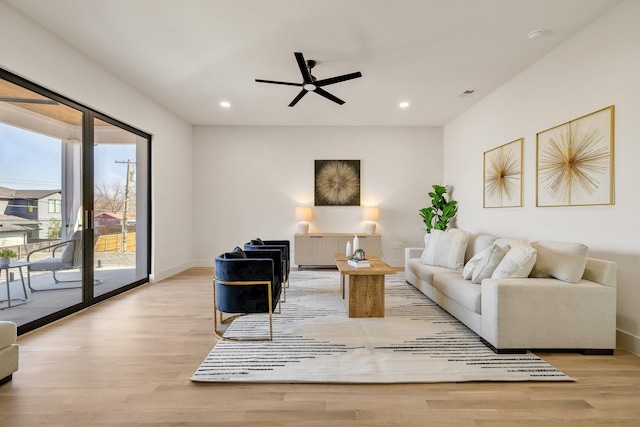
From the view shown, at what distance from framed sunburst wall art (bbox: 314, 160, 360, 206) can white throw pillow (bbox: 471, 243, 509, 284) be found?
11.7ft

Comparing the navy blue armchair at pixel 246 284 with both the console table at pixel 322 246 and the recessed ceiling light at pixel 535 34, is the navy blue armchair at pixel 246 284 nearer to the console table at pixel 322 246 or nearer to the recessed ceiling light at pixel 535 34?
the console table at pixel 322 246

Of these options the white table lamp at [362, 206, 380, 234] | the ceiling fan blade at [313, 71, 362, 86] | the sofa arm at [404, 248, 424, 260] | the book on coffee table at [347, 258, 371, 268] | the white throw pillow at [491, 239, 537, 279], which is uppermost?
the ceiling fan blade at [313, 71, 362, 86]

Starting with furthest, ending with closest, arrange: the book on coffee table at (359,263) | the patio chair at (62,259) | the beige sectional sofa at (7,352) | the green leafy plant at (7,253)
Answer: the book on coffee table at (359,263) → the patio chair at (62,259) → the green leafy plant at (7,253) → the beige sectional sofa at (7,352)

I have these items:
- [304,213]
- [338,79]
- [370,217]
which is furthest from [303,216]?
[338,79]

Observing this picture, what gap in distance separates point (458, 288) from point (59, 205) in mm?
4393

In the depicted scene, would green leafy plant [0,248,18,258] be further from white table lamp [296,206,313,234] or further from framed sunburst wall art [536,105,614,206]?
framed sunburst wall art [536,105,614,206]

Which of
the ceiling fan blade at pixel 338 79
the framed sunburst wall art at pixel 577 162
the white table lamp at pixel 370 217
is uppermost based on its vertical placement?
the ceiling fan blade at pixel 338 79

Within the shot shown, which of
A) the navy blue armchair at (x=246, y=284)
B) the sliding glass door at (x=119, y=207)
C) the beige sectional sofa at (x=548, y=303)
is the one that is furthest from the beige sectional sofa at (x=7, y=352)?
the beige sectional sofa at (x=548, y=303)

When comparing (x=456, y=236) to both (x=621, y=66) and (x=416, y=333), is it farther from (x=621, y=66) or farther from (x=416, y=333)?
(x=621, y=66)

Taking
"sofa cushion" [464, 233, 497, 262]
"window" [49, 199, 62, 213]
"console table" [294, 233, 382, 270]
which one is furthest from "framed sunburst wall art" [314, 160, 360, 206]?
"window" [49, 199, 62, 213]

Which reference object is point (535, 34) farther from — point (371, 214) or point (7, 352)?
point (7, 352)

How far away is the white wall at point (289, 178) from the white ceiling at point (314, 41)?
1631 millimetres

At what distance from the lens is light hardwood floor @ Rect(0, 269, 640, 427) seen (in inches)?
68.2

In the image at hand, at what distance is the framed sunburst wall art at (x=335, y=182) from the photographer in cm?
652
